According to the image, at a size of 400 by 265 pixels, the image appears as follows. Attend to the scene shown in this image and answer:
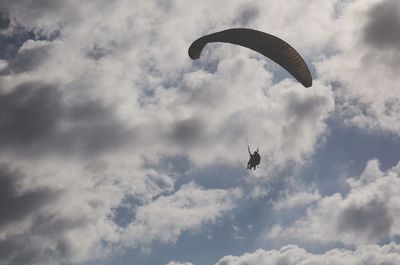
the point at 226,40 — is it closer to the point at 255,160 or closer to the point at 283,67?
the point at 283,67

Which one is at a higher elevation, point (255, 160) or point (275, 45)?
point (275, 45)

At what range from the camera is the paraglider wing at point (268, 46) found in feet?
187

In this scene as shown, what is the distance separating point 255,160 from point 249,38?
9848 mm

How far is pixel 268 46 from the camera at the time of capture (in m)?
57.6

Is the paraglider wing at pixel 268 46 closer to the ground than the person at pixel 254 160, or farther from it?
farther from it

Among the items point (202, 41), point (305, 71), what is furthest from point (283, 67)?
point (202, 41)

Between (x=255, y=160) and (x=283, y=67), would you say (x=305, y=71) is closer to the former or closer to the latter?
(x=283, y=67)

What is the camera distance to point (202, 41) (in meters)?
59.1

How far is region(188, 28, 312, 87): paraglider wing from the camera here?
5688 cm

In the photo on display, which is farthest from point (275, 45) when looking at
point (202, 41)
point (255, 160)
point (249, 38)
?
point (255, 160)

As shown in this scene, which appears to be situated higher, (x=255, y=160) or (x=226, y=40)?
(x=226, y=40)

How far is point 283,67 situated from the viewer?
58.7m

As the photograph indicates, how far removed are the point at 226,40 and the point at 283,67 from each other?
490 centimetres

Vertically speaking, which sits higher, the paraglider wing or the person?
the paraglider wing
